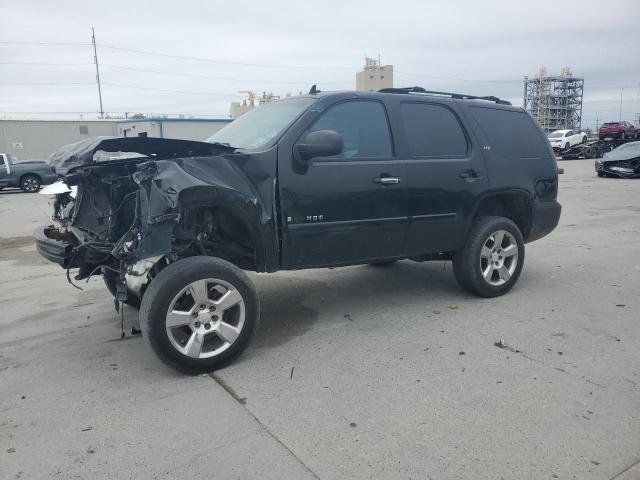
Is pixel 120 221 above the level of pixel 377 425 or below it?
above

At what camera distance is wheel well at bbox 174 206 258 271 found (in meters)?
4.00

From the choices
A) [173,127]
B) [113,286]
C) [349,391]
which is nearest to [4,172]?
[173,127]

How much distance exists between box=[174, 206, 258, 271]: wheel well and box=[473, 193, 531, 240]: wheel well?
2514mm

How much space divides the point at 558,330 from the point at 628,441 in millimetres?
1733

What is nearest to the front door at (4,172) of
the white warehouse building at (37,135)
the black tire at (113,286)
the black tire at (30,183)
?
the black tire at (30,183)

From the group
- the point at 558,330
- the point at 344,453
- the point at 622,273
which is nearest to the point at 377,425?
the point at 344,453

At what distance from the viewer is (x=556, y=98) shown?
7181 centimetres

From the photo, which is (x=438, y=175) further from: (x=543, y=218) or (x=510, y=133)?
(x=543, y=218)

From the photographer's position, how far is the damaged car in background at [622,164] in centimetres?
2030

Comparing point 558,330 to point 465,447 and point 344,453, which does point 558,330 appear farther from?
point 344,453

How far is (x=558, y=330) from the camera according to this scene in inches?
178

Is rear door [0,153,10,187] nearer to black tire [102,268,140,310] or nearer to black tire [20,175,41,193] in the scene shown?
black tire [20,175,41,193]

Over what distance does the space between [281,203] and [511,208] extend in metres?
2.97

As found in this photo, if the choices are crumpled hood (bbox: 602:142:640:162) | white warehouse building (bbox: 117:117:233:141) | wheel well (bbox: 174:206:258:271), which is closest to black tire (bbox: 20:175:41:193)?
white warehouse building (bbox: 117:117:233:141)
